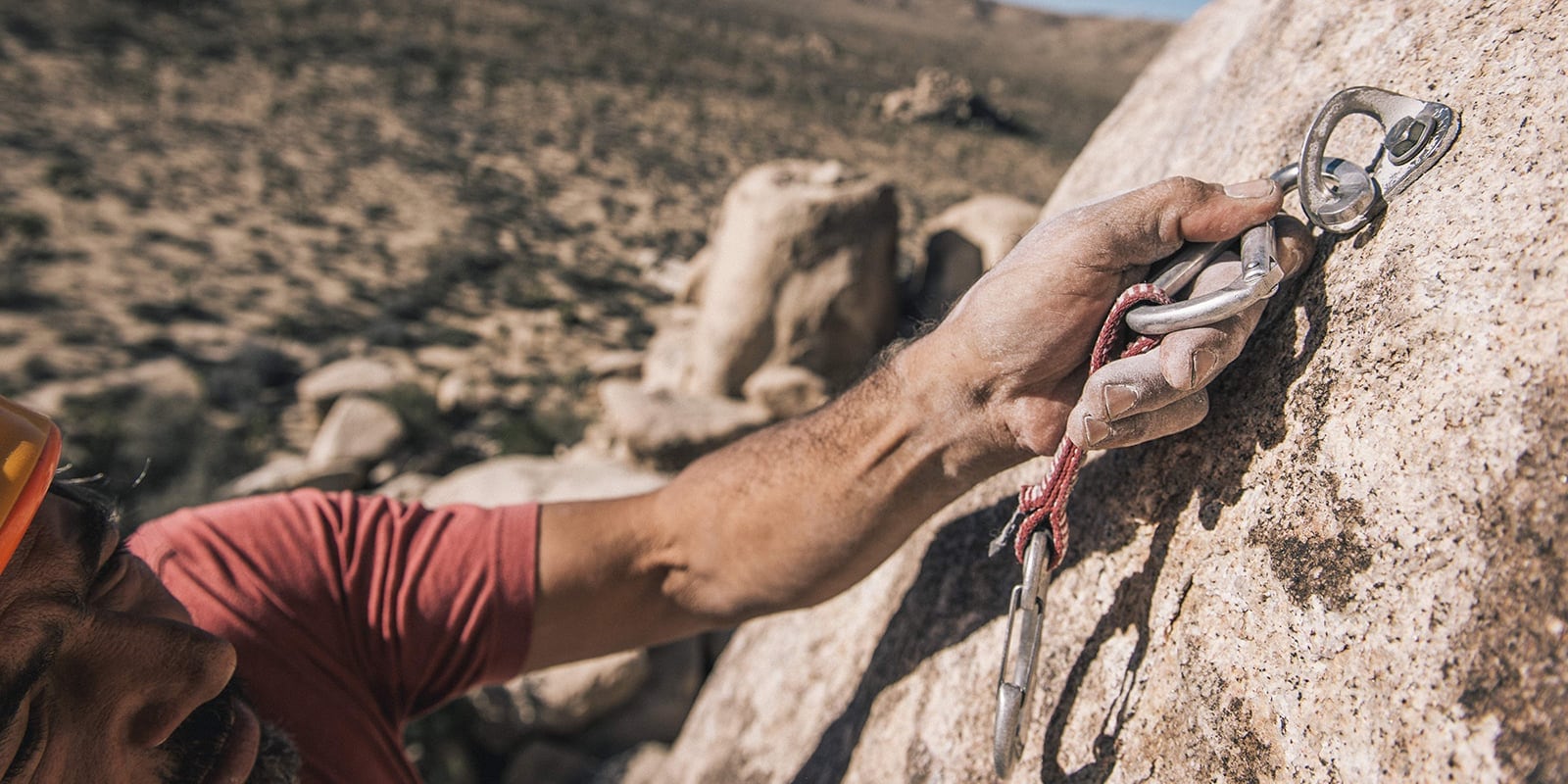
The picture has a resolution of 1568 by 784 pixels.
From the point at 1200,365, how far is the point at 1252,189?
270 mm

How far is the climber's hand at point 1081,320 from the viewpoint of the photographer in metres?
1.05

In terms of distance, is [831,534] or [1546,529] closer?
[1546,529]

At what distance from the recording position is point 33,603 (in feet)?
3.70

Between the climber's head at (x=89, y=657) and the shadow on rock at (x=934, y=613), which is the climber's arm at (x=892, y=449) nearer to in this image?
the shadow on rock at (x=934, y=613)

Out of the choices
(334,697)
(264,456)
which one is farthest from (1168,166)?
(264,456)

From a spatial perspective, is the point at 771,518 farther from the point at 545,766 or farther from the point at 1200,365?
the point at 545,766

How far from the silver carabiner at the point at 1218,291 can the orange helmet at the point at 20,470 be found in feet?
4.48

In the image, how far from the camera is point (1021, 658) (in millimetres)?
1176

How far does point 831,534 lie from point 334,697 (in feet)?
3.16

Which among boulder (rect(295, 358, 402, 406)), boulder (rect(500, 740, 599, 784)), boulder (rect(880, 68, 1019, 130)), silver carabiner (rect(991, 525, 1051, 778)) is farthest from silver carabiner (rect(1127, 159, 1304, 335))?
boulder (rect(880, 68, 1019, 130))

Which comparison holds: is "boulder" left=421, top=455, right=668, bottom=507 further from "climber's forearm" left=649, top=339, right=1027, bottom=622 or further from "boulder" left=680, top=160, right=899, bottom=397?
"climber's forearm" left=649, top=339, right=1027, bottom=622

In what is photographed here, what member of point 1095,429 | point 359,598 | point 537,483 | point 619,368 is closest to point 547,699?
point 537,483

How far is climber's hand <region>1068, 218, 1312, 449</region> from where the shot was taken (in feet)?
3.36

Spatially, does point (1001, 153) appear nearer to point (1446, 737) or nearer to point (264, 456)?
point (264, 456)
